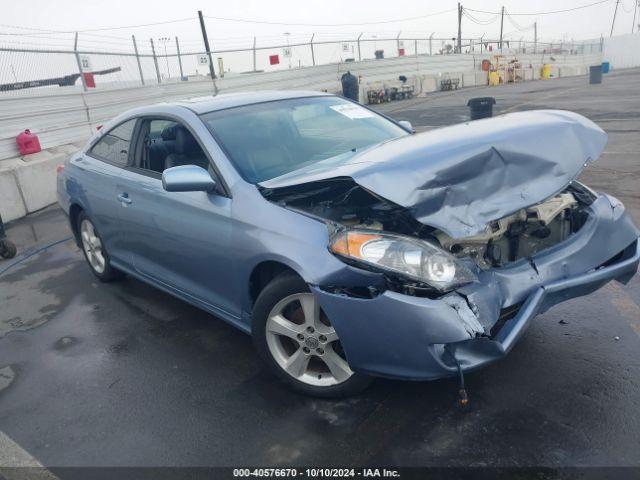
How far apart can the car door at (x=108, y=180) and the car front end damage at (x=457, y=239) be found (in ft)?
5.95

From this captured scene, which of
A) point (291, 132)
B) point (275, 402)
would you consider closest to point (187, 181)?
point (291, 132)

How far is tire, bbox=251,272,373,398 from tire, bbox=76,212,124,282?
240cm

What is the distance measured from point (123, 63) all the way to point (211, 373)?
13353 millimetres

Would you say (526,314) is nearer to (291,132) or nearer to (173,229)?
(291,132)

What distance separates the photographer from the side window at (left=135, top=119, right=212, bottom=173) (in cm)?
372

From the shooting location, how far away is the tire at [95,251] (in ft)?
16.1

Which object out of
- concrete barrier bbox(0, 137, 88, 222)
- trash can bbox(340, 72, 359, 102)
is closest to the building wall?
trash can bbox(340, 72, 359, 102)

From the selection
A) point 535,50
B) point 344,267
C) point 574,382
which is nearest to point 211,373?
point 344,267

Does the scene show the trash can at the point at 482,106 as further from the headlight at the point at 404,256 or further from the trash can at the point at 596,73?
the trash can at the point at 596,73

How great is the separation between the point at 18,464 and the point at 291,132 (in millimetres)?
2514

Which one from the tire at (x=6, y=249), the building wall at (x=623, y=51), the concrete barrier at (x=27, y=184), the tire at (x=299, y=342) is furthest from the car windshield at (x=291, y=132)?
the building wall at (x=623, y=51)

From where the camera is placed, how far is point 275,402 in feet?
9.80

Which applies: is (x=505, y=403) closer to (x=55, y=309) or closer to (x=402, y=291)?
(x=402, y=291)

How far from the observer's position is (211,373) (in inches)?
133
